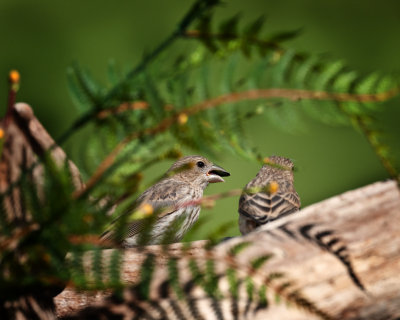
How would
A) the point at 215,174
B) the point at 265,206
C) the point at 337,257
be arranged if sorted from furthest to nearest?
A: the point at 215,174 < the point at 265,206 < the point at 337,257

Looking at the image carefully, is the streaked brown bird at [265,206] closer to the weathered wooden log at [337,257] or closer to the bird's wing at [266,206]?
the bird's wing at [266,206]

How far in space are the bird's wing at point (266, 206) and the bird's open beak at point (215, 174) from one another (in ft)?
0.29

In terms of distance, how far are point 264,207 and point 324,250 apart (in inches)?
29.7

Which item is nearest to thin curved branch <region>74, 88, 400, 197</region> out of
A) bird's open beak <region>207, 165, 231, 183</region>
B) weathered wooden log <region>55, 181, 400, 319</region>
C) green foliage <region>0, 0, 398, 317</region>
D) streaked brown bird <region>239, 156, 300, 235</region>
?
Answer: green foliage <region>0, 0, 398, 317</region>

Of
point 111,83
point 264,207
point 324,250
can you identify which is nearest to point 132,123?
point 111,83

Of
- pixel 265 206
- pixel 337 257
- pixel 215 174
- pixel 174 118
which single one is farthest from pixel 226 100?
pixel 215 174

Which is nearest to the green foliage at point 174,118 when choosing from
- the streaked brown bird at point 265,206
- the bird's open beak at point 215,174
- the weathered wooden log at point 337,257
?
the weathered wooden log at point 337,257

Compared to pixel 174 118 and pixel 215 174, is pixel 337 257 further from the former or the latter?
pixel 215 174

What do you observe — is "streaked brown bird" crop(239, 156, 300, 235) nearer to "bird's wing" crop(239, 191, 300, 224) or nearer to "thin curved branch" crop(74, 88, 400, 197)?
"bird's wing" crop(239, 191, 300, 224)

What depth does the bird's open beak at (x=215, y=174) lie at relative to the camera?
1.47 meters

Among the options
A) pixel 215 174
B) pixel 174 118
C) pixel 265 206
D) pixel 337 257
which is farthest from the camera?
pixel 215 174

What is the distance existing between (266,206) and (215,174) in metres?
0.25

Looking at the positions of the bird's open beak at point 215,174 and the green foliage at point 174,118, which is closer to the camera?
the green foliage at point 174,118

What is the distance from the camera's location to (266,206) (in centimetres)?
135
